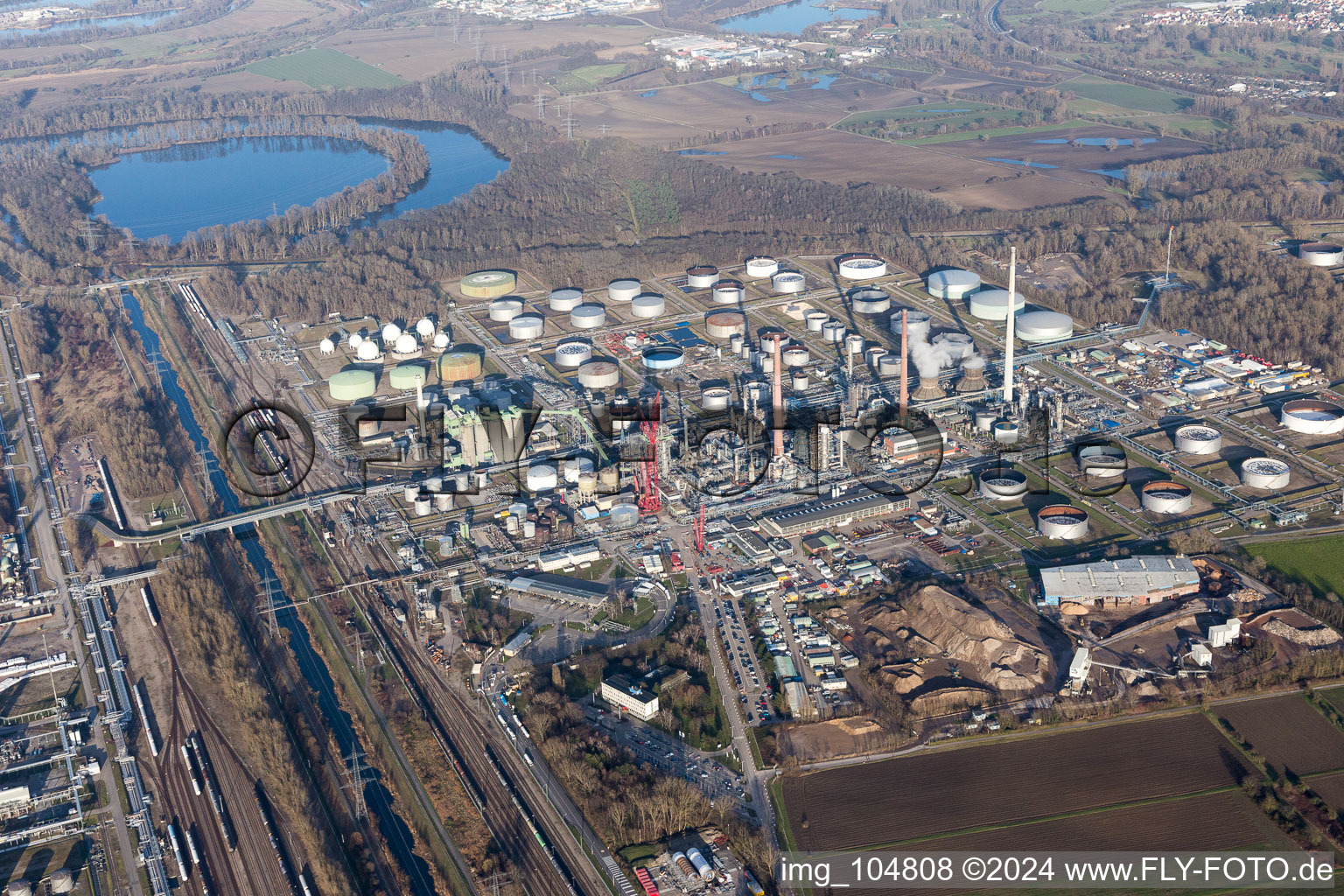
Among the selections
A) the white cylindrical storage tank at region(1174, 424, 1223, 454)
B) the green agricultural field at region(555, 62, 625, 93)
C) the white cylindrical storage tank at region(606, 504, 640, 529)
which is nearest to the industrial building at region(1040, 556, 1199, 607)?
the white cylindrical storage tank at region(1174, 424, 1223, 454)

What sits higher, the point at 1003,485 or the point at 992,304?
the point at 992,304

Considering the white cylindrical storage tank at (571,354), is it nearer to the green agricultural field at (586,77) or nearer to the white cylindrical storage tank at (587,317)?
the white cylindrical storage tank at (587,317)

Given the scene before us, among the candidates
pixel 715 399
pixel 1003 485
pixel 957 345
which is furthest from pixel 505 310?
pixel 1003 485

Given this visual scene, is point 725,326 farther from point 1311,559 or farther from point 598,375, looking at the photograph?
point 1311,559

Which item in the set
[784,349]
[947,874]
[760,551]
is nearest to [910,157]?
[784,349]

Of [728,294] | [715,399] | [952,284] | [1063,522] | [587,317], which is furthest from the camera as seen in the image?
[728,294]

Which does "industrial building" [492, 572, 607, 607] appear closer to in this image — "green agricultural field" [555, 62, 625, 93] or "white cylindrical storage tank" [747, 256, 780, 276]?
"white cylindrical storage tank" [747, 256, 780, 276]
